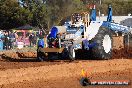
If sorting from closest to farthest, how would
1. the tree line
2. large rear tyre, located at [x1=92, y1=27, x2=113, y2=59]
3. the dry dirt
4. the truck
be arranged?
the dry dirt < the truck < large rear tyre, located at [x1=92, y1=27, x2=113, y2=59] < the tree line

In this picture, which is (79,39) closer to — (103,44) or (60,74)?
(103,44)

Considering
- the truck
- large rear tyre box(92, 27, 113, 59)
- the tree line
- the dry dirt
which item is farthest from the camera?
the tree line

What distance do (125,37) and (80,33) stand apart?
8.02 metres

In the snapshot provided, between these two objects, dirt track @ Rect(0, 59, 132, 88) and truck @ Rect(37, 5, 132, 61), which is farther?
truck @ Rect(37, 5, 132, 61)

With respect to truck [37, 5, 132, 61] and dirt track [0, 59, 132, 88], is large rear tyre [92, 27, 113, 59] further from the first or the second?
dirt track [0, 59, 132, 88]

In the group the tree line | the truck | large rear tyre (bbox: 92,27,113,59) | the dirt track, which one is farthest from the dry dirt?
the tree line

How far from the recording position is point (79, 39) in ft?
63.7

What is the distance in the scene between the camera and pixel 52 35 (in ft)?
62.9

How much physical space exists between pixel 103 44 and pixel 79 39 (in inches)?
47.3

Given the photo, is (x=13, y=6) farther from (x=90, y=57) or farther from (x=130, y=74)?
(x=130, y=74)

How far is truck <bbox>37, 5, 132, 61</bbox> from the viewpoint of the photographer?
19156 mm

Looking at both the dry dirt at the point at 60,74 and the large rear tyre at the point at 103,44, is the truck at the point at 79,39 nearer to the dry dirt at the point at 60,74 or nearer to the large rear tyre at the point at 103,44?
the large rear tyre at the point at 103,44

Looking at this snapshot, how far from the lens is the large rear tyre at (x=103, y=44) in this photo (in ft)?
64.2

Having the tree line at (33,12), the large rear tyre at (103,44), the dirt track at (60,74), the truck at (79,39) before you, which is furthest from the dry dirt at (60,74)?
the tree line at (33,12)
